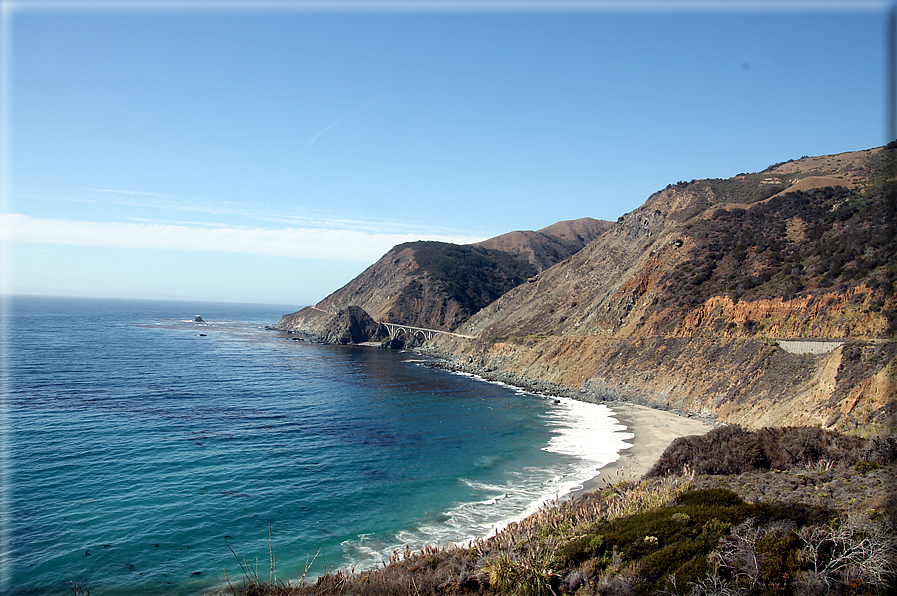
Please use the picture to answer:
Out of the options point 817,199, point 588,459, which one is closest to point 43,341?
point 588,459

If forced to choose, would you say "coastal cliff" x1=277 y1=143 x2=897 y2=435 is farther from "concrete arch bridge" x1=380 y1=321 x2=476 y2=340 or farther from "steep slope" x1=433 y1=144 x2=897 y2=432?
"concrete arch bridge" x1=380 y1=321 x2=476 y2=340

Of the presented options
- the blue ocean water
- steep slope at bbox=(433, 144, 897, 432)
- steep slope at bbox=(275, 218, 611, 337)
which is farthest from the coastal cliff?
steep slope at bbox=(275, 218, 611, 337)

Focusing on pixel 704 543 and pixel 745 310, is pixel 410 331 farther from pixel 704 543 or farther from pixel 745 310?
pixel 704 543

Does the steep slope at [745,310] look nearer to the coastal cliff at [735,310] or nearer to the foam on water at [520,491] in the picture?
the coastal cliff at [735,310]

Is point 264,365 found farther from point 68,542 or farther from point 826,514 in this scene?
point 826,514

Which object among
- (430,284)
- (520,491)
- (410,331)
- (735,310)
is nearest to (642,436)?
(520,491)

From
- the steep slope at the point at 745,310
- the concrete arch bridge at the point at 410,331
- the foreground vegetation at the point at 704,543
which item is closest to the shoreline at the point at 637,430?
the steep slope at the point at 745,310
